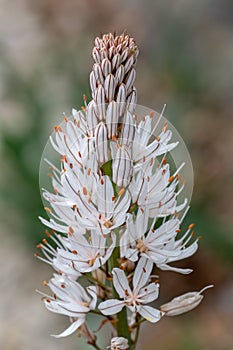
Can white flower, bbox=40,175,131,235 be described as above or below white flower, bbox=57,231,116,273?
above

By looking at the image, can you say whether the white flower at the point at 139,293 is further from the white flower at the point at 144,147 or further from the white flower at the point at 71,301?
the white flower at the point at 144,147

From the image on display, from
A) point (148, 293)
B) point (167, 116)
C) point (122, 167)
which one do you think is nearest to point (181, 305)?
point (148, 293)

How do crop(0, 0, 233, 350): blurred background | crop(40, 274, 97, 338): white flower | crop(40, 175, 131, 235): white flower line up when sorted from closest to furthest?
1. crop(40, 175, 131, 235): white flower
2. crop(40, 274, 97, 338): white flower
3. crop(0, 0, 233, 350): blurred background

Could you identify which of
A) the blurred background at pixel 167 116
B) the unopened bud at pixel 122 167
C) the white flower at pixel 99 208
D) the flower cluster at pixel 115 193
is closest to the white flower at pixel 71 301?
the flower cluster at pixel 115 193

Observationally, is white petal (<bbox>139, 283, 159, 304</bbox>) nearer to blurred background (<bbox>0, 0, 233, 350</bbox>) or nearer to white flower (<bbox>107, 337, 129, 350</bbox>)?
white flower (<bbox>107, 337, 129, 350</bbox>)

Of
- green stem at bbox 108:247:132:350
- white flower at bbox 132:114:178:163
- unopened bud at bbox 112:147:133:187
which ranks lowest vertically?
green stem at bbox 108:247:132:350

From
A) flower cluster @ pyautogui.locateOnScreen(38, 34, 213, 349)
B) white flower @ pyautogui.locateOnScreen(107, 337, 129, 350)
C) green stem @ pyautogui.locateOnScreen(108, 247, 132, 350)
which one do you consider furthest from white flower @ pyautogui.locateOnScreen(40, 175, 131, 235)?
white flower @ pyautogui.locateOnScreen(107, 337, 129, 350)

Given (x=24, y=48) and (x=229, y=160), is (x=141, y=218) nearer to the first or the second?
(x=229, y=160)

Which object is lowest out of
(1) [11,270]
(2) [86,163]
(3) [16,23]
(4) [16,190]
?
(2) [86,163]

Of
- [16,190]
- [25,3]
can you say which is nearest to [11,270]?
[16,190]
